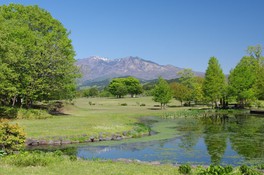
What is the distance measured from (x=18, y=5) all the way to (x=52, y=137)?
4334 cm

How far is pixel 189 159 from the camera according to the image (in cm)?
3212

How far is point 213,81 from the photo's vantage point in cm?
10481

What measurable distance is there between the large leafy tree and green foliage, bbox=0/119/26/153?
2740 cm

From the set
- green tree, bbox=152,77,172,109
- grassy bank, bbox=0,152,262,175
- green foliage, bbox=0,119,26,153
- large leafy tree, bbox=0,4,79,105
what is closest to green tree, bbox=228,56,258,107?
green tree, bbox=152,77,172,109

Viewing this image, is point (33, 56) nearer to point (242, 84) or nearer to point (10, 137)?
point (10, 137)

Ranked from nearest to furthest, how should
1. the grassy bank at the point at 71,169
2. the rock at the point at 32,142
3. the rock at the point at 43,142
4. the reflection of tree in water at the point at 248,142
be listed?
1. the grassy bank at the point at 71,169
2. the reflection of tree in water at the point at 248,142
3. the rock at the point at 32,142
4. the rock at the point at 43,142

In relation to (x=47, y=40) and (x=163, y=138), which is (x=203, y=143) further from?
(x=47, y=40)

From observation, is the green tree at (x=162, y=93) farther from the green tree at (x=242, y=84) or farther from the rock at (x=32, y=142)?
the rock at (x=32, y=142)

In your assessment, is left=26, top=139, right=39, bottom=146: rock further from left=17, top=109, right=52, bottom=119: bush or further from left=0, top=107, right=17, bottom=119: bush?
left=17, top=109, right=52, bottom=119: bush

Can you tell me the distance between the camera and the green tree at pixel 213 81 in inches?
4099

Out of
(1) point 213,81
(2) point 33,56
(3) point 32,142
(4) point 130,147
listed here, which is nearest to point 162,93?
(1) point 213,81

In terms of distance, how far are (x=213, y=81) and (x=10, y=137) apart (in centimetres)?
8643

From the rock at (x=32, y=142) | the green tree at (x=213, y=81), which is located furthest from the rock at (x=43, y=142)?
the green tree at (x=213, y=81)

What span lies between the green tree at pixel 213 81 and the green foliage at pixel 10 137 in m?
83.9
